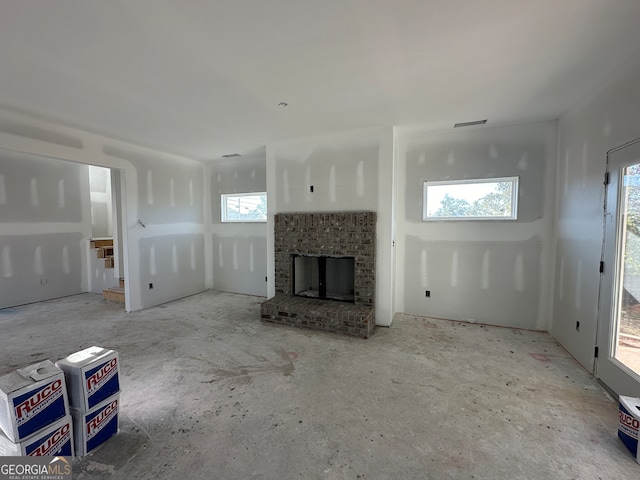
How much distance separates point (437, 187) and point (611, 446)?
319cm

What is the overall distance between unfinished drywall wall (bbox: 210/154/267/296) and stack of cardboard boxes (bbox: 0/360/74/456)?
12.9ft

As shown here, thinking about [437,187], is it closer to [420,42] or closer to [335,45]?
[420,42]

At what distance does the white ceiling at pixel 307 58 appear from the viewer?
1681 millimetres

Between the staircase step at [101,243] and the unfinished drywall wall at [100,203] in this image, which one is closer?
the staircase step at [101,243]

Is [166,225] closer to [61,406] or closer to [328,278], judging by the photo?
[328,278]

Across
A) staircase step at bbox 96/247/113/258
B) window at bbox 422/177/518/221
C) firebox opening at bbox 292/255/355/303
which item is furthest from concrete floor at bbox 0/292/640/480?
staircase step at bbox 96/247/113/258

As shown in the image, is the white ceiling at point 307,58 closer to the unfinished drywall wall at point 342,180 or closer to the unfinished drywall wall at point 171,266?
the unfinished drywall wall at point 342,180

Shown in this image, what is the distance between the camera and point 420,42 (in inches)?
77.5

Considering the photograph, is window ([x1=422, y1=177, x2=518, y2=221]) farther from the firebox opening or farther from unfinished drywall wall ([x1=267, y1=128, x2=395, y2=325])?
the firebox opening

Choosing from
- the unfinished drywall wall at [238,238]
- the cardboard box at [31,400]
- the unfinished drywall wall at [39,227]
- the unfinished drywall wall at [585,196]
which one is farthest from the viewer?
the unfinished drywall wall at [238,238]

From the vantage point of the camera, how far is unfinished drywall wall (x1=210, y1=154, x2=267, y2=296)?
217 inches

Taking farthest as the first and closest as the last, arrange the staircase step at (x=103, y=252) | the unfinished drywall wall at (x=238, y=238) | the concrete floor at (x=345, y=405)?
1. the staircase step at (x=103, y=252)
2. the unfinished drywall wall at (x=238, y=238)
3. the concrete floor at (x=345, y=405)

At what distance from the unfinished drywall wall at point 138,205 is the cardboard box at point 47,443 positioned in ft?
11.1

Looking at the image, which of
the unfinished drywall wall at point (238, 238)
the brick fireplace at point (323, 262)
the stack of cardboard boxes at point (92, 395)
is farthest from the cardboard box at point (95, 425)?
the unfinished drywall wall at point (238, 238)
